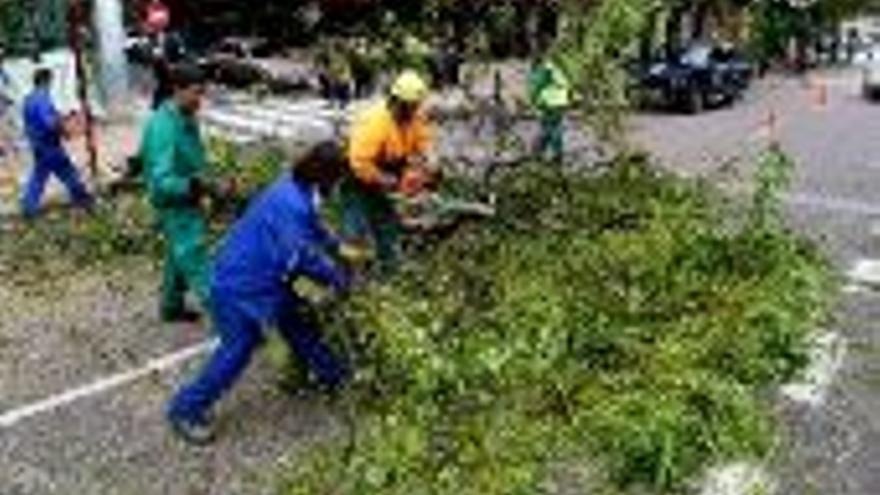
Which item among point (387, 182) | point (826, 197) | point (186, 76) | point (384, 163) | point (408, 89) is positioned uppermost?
point (186, 76)

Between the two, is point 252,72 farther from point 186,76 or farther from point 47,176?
point 186,76

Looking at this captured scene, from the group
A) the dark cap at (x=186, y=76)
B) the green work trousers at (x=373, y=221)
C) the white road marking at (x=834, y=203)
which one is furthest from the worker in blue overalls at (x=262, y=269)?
the white road marking at (x=834, y=203)

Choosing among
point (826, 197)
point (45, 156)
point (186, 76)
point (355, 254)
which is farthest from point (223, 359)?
point (826, 197)

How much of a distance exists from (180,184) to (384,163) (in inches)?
59.6

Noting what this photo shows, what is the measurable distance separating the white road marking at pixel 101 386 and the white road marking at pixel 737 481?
4104mm

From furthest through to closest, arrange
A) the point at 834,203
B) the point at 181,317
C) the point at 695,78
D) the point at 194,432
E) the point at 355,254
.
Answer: the point at 695,78 < the point at 834,203 < the point at 181,317 < the point at 355,254 < the point at 194,432

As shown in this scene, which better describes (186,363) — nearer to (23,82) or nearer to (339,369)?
(339,369)

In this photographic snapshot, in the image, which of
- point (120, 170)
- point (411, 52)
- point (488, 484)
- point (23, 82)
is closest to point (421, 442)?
point (488, 484)

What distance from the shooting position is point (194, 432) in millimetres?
10625

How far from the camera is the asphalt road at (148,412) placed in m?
10.1

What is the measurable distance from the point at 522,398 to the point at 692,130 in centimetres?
2034

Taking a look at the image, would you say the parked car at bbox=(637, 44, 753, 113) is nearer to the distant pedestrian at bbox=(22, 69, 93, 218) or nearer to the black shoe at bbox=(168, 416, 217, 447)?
the distant pedestrian at bbox=(22, 69, 93, 218)

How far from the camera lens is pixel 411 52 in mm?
19547

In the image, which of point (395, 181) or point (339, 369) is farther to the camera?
point (395, 181)
